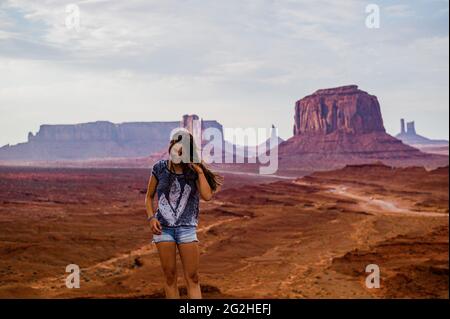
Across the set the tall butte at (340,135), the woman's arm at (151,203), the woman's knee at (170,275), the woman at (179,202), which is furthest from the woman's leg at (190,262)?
the tall butte at (340,135)

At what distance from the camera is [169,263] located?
142 inches

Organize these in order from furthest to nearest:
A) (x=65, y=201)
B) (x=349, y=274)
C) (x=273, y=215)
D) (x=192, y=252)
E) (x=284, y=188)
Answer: (x=284, y=188) → (x=65, y=201) → (x=273, y=215) → (x=349, y=274) → (x=192, y=252)

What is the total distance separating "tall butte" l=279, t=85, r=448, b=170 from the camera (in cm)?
10494

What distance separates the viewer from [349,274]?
1322cm

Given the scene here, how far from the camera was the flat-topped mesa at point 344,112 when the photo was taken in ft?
376

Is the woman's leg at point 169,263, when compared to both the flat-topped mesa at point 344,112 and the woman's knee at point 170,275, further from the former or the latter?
the flat-topped mesa at point 344,112

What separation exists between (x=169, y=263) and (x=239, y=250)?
14.6 m

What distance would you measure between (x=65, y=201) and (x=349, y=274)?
24325 millimetres

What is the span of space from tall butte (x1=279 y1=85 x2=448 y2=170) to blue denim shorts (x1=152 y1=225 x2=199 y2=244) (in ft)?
325

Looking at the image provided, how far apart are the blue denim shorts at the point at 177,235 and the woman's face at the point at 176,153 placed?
48 centimetres
